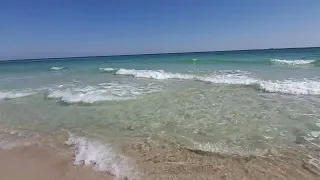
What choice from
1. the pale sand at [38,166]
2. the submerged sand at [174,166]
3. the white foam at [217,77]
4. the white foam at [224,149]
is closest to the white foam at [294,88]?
the white foam at [217,77]

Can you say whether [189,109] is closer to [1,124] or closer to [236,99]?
[236,99]

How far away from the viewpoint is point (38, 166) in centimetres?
423

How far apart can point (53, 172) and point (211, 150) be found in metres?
2.56

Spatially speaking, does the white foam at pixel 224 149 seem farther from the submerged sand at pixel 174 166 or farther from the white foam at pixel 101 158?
the white foam at pixel 101 158

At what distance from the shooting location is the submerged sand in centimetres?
359

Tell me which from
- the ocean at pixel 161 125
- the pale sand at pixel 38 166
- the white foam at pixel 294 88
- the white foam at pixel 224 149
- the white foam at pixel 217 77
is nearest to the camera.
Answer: the pale sand at pixel 38 166

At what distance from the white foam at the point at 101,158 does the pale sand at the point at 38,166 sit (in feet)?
0.52

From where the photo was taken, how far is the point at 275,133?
5.09 metres

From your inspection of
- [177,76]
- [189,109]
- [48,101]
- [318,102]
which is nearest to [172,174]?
[189,109]

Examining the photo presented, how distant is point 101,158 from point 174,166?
128cm

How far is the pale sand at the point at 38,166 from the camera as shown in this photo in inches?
151

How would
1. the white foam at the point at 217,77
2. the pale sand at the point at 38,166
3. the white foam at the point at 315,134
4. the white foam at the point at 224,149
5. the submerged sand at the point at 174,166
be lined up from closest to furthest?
1. the submerged sand at the point at 174,166
2. the pale sand at the point at 38,166
3. the white foam at the point at 224,149
4. the white foam at the point at 315,134
5. the white foam at the point at 217,77

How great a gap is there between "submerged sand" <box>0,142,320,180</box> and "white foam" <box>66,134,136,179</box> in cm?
12

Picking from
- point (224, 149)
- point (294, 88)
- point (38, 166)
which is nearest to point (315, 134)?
point (224, 149)
